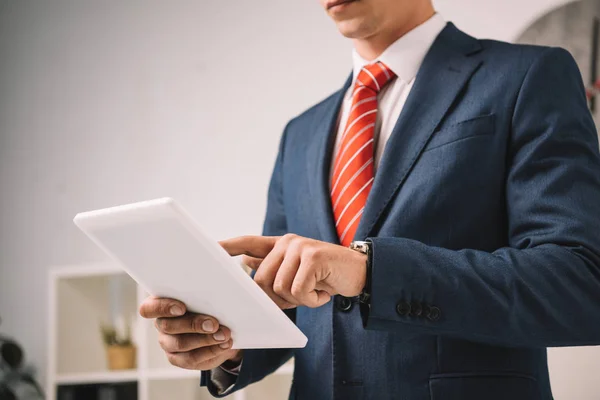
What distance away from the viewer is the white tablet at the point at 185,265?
82 centimetres

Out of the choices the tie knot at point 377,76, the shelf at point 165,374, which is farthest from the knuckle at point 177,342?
the shelf at point 165,374

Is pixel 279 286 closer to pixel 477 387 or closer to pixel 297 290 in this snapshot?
pixel 297 290

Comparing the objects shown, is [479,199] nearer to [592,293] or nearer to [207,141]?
[592,293]

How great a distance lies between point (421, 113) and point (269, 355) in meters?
0.55

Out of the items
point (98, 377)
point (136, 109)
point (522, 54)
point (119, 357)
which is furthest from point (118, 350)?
point (522, 54)

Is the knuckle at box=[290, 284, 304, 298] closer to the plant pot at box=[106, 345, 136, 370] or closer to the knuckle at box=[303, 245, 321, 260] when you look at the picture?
the knuckle at box=[303, 245, 321, 260]

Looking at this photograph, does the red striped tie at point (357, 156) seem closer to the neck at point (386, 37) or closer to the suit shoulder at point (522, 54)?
the neck at point (386, 37)

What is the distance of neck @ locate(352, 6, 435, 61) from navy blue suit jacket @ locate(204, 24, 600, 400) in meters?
0.09

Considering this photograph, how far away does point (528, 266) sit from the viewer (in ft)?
3.33

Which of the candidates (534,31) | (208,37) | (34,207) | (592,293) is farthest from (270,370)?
(34,207)

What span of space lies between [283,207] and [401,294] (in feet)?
2.15

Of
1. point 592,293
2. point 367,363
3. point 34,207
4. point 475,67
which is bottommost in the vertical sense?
point 34,207

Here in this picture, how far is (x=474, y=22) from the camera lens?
2.80 meters

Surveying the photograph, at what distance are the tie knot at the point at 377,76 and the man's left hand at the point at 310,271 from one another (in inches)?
20.8
